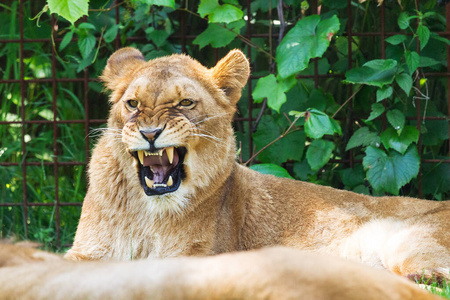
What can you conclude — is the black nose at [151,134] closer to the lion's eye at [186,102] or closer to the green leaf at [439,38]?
the lion's eye at [186,102]

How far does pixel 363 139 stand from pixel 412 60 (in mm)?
660

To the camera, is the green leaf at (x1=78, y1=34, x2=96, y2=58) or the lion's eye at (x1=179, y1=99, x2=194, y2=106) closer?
the lion's eye at (x1=179, y1=99, x2=194, y2=106)

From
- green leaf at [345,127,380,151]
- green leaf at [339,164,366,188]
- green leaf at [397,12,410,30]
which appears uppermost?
green leaf at [397,12,410,30]

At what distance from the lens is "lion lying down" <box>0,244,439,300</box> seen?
1.10 metres

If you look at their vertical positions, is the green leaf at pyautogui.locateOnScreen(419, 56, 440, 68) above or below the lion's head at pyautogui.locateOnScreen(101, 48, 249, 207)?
above

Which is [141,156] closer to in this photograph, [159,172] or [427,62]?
[159,172]

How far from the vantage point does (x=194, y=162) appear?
11.4 feet

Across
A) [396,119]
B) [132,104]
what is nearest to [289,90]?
[396,119]

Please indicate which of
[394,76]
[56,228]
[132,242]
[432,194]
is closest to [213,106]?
[132,242]

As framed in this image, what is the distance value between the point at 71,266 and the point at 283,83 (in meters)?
3.40

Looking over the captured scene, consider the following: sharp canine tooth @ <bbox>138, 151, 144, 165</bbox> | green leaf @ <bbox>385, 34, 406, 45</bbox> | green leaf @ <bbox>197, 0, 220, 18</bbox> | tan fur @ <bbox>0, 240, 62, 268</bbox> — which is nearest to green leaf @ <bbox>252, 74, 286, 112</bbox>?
green leaf @ <bbox>197, 0, 220, 18</bbox>

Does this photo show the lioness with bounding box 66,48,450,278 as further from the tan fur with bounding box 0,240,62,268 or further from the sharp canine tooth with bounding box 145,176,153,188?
the tan fur with bounding box 0,240,62,268

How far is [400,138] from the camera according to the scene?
4.66 meters

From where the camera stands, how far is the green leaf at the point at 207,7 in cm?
448
